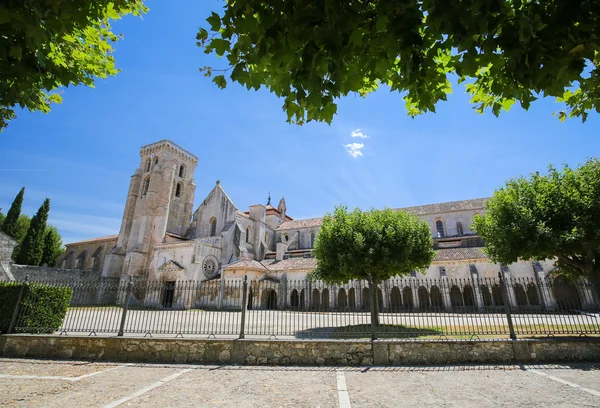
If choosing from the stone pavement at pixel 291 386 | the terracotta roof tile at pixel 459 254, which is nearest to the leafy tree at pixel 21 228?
the stone pavement at pixel 291 386

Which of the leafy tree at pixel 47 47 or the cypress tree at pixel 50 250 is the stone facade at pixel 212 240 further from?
the leafy tree at pixel 47 47

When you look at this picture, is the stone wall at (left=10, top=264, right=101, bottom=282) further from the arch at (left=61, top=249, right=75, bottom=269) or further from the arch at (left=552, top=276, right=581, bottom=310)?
the arch at (left=552, top=276, right=581, bottom=310)

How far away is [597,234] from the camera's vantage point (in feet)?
34.0

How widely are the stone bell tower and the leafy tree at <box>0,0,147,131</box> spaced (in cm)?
3173

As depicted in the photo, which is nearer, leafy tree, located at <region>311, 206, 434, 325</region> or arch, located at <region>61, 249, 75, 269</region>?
leafy tree, located at <region>311, 206, 434, 325</region>

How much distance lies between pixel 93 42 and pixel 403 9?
575 cm

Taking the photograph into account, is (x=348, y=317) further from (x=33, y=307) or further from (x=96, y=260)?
(x=96, y=260)

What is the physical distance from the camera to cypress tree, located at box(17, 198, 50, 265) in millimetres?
37812

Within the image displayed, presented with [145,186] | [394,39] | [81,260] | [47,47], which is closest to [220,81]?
[394,39]

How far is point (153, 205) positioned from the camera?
36781mm

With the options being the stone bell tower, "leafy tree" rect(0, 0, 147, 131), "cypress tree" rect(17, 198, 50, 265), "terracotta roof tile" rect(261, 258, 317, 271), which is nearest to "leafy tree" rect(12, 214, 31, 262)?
"cypress tree" rect(17, 198, 50, 265)

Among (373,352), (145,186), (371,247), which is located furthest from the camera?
(145,186)

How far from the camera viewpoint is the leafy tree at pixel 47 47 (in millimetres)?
3004

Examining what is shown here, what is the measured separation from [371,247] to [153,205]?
1251 inches
